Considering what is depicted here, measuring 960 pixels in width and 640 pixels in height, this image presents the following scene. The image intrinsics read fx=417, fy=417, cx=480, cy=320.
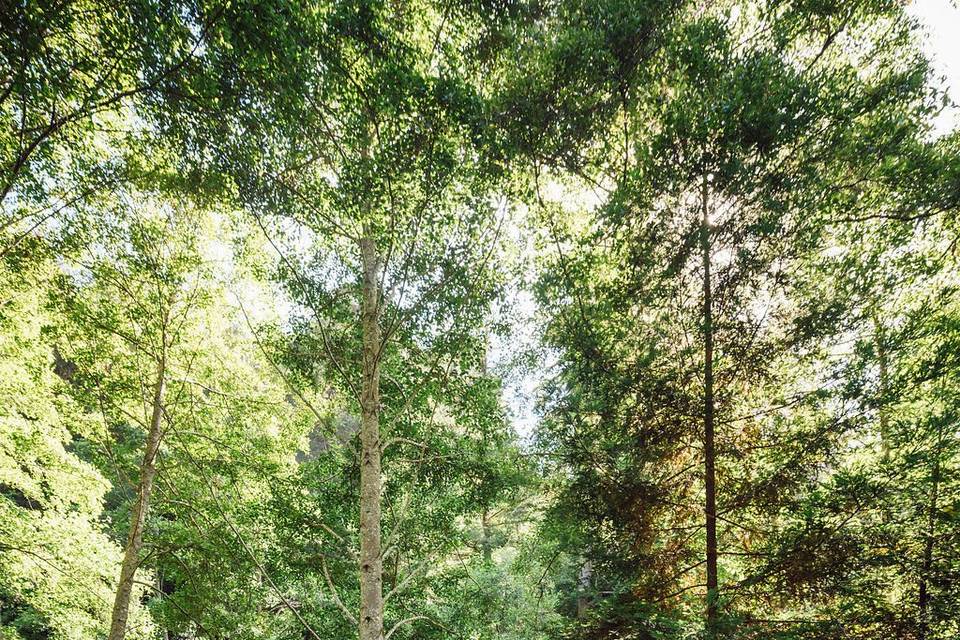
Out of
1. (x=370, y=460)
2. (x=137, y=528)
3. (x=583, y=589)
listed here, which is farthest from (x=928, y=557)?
(x=137, y=528)

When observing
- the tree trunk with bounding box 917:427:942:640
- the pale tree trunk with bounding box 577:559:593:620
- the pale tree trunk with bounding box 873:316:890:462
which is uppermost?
the pale tree trunk with bounding box 873:316:890:462

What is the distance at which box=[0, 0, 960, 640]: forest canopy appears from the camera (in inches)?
142

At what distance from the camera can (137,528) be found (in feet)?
17.2

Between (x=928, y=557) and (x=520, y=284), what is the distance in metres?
4.51

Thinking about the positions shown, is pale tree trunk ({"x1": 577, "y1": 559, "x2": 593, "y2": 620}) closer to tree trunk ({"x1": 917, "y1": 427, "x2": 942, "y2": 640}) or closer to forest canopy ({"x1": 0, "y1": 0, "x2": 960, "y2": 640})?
forest canopy ({"x1": 0, "y1": 0, "x2": 960, "y2": 640})

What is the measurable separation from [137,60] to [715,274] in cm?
555

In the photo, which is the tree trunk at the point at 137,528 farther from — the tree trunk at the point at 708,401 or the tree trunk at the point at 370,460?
the tree trunk at the point at 708,401

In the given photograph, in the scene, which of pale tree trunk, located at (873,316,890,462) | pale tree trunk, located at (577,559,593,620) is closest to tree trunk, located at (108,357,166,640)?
pale tree trunk, located at (577,559,593,620)

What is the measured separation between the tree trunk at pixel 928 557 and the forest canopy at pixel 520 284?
0.03 m

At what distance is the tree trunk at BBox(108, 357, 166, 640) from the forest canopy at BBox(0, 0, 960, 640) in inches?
1.8

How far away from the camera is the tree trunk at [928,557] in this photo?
Result: 359cm

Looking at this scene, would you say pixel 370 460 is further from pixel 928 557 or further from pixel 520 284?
pixel 928 557

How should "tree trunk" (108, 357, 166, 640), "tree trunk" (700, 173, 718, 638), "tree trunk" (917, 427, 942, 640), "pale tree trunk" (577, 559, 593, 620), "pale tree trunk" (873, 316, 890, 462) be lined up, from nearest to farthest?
"tree trunk" (917, 427, 942, 640) → "pale tree trunk" (873, 316, 890, 462) → "tree trunk" (700, 173, 718, 638) → "tree trunk" (108, 357, 166, 640) → "pale tree trunk" (577, 559, 593, 620)

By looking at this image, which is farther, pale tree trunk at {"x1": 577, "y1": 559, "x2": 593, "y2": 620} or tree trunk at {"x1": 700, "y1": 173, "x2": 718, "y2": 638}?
pale tree trunk at {"x1": 577, "y1": 559, "x2": 593, "y2": 620}
